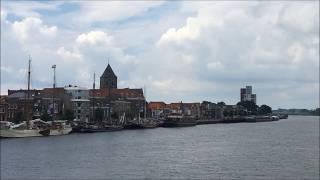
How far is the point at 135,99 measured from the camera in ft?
596

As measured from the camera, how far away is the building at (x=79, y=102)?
149250 mm

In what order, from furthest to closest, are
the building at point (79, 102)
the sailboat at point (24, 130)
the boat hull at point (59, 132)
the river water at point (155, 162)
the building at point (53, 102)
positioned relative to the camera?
the building at point (79, 102) < the building at point (53, 102) < the boat hull at point (59, 132) < the sailboat at point (24, 130) < the river water at point (155, 162)

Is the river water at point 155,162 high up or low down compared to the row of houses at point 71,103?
down

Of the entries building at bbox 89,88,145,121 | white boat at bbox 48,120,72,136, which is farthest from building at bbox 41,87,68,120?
white boat at bbox 48,120,72,136

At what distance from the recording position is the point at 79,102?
15062 cm

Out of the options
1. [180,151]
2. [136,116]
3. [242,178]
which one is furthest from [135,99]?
[242,178]

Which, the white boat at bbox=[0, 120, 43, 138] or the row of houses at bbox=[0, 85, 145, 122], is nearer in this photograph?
the white boat at bbox=[0, 120, 43, 138]

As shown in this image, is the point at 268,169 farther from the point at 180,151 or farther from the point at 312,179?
the point at 180,151

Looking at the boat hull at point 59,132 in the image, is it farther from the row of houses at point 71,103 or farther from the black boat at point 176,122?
the black boat at point 176,122

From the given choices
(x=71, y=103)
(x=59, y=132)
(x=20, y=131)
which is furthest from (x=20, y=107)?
(x=20, y=131)

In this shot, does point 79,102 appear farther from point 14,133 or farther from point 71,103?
point 14,133

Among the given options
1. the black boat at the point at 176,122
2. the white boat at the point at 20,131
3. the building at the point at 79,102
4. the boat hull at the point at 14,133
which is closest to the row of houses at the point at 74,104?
the building at the point at 79,102

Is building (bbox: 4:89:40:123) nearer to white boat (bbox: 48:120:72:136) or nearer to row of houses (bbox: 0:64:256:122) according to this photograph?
row of houses (bbox: 0:64:256:122)

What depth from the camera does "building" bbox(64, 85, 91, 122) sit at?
5876 inches
